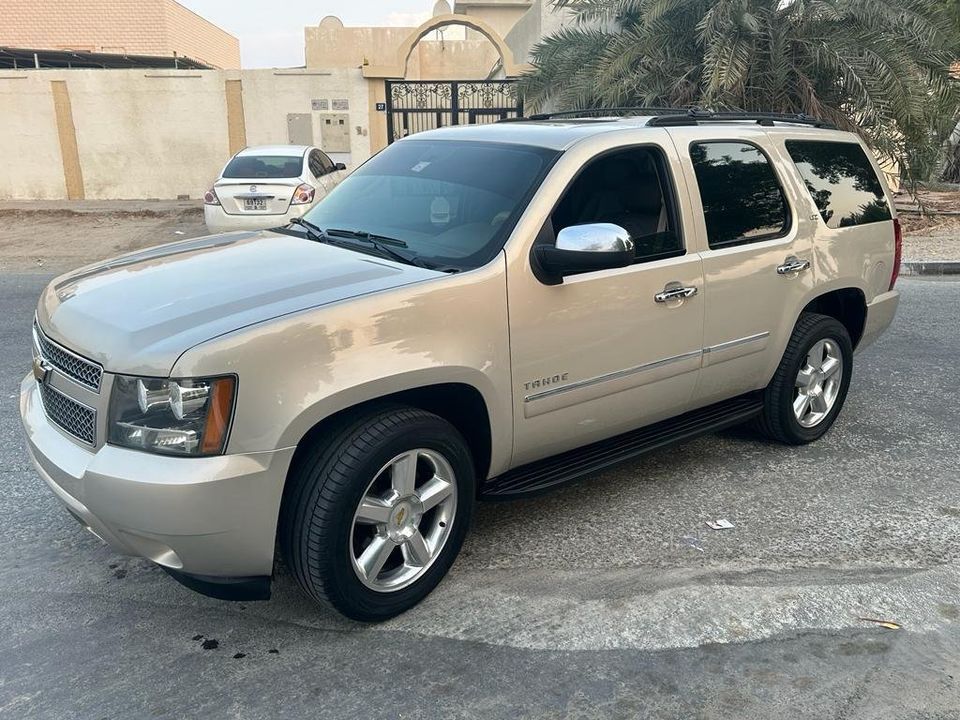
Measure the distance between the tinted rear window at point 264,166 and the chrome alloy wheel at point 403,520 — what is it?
1001 centimetres

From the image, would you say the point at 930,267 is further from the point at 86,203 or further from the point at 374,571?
the point at 86,203

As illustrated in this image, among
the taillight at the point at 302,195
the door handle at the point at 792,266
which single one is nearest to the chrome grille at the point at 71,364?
the door handle at the point at 792,266

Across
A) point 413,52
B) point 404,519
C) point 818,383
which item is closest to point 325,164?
point 818,383

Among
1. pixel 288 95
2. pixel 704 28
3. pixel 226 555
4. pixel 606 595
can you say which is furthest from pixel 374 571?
pixel 288 95

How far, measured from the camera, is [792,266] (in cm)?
458

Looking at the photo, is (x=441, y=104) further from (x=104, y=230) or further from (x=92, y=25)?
(x=92, y=25)

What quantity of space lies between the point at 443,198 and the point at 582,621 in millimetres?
1973

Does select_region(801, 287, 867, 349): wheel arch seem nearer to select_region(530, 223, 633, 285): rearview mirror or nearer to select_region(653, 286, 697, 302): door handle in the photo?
select_region(653, 286, 697, 302): door handle

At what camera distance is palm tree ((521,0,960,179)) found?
36.4ft

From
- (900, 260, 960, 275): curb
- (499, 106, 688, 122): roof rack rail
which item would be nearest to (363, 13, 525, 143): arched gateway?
(900, 260, 960, 275): curb

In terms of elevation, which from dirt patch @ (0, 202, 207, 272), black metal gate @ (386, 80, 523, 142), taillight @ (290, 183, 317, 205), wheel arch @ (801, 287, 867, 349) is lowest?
dirt patch @ (0, 202, 207, 272)

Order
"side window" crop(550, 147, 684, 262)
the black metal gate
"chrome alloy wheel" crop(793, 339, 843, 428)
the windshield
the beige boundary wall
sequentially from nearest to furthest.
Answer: the windshield, "side window" crop(550, 147, 684, 262), "chrome alloy wheel" crop(793, 339, 843, 428), the black metal gate, the beige boundary wall

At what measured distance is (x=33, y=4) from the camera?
34906mm

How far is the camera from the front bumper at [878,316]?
529 cm
